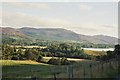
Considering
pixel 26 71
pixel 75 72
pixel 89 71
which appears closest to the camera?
pixel 75 72

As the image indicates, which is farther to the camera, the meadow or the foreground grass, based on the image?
the foreground grass

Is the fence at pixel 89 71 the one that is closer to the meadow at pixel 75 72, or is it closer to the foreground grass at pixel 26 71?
the meadow at pixel 75 72

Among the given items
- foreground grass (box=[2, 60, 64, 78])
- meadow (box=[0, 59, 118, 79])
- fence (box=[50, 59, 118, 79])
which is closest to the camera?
fence (box=[50, 59, 118, 79])

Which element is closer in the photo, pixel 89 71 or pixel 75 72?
pixel 75 72

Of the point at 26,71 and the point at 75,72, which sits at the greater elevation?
the point at 75,72

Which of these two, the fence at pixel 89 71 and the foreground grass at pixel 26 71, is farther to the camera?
the foreground grass at pixel 26 71

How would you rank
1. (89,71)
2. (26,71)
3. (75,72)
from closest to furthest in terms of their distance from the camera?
1. (75,72)
2. (89,71)
3. (26,71)

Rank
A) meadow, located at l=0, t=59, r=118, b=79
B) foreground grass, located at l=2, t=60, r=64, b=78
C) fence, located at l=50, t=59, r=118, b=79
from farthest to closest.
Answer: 1. foreground grass, located at l=2, t=60, r=64, b=78
2. meadow, located at l=0, t=59, r=118, b=79
3. fence, located at l=50, t=59, r=118, b=79

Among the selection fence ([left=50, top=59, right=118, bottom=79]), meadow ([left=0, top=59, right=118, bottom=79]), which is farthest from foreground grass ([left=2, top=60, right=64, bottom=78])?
fence ([left=50, top=59, right=118, bottom=79])

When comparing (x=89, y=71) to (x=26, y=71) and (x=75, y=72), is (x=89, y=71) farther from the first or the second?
(x=26, y=71)

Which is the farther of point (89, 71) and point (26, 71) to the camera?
point (26, 71)

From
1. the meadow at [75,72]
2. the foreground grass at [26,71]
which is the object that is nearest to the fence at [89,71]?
the meadow at [75,72]

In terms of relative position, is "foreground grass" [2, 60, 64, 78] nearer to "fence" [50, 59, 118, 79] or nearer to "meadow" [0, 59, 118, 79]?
"meadow" [0, 59, 118, 79]

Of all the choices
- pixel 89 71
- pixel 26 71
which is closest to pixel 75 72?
pixel 89 71
